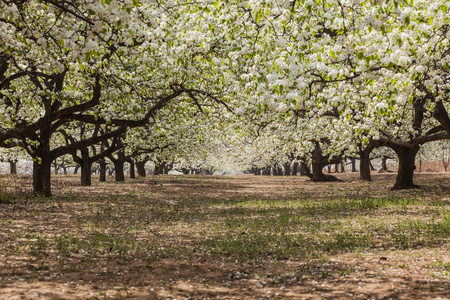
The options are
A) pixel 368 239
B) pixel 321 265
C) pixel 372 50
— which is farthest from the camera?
pixel 368 239

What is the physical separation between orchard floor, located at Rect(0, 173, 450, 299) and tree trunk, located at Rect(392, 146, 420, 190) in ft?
31.7

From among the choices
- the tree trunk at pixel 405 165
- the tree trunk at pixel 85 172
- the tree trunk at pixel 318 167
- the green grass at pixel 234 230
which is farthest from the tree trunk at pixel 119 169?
the tree trunk at pixel 405 165

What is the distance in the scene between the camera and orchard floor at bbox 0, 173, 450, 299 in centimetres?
659

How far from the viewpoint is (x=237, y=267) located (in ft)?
27.7

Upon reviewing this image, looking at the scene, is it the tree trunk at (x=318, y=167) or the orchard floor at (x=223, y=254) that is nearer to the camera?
the orchard floor at (x=223, y=254)

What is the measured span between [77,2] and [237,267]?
7906mm

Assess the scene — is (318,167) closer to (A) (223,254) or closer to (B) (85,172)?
(B) (85,172)

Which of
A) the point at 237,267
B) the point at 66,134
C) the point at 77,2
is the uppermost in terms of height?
the point at 77,2

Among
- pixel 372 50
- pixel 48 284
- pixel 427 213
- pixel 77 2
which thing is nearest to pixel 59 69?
pixel 77 2

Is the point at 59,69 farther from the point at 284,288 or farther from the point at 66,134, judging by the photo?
the point at 66,134

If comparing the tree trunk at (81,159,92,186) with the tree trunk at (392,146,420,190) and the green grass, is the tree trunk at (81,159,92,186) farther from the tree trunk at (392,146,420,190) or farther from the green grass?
the tree trunk at (392,146,420,190)

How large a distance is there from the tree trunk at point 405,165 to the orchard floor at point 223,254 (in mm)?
9659

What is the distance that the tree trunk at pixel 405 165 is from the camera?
24750 millimetres

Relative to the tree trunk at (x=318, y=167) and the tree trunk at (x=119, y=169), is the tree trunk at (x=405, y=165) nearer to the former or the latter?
the tree trunk at (x=318, y=167)
